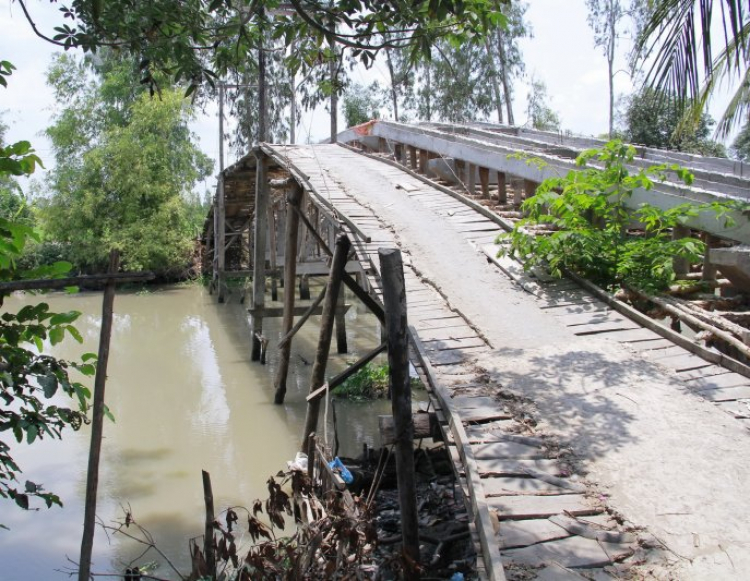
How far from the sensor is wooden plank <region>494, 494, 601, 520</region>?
3871 millimetres

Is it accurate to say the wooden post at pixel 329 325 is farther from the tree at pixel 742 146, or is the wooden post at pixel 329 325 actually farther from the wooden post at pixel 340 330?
the tree at pixel 742 146

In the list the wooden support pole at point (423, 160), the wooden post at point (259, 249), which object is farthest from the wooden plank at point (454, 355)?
the wooden support pole at point (423, 160)

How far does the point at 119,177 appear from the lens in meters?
21.8

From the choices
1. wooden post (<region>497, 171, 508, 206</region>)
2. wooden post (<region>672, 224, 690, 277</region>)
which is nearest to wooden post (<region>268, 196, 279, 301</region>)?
wooden post (<region>497, 171, 508, 206</region>)

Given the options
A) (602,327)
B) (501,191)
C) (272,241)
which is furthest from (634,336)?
(272,241)

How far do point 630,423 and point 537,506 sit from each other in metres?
1.21

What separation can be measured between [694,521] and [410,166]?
33.5 feet

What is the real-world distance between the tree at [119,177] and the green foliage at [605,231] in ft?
52.1

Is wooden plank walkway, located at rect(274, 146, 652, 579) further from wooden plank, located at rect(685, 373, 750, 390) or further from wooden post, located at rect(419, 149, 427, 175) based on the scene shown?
wooden post, located at rect(419, 149, 427, 175)

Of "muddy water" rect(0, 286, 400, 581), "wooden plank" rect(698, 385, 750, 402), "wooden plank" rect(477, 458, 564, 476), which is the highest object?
"wooden plank" rect(698, 385, 750, 402)

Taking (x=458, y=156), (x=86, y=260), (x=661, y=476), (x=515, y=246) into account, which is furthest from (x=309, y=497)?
(x=86, y=260)

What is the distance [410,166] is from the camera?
13.3m

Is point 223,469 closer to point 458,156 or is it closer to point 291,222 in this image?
point 291,222

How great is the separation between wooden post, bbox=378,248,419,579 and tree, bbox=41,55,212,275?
18170 mm
